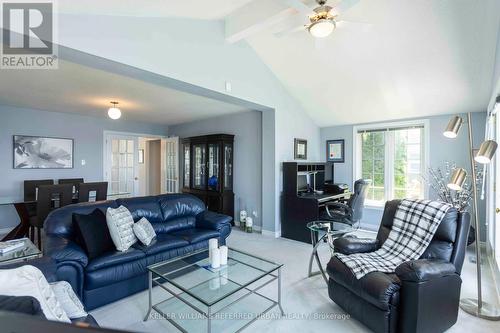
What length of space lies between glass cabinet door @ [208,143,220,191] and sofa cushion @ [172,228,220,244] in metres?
1.93

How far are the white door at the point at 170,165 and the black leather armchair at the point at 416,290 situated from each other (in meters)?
5.02

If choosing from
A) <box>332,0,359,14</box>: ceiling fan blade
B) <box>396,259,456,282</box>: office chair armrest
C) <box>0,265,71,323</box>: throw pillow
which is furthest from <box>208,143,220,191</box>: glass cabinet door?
<box>0,265,71,323</box>: throw pillow

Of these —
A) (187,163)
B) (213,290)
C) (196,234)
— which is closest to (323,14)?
(213,290)

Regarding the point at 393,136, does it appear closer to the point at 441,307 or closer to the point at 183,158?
the point at 441,307

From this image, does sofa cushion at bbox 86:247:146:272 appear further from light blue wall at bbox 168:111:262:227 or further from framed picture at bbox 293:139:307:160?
framed picture at bbox 293:139:307:160

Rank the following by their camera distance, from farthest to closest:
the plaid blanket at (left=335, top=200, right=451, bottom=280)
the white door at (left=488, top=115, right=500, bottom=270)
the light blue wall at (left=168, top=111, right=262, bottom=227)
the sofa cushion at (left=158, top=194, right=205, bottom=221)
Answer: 1. the light blue wall at (left=168, top=111, right=262, bottom=227)
2. the sofa cushion at (left=158, top=194, right=205, bottom=221)
3. the white door at (left=488, top=115, right=500, bottom=270)
4. the plaid blanket at (left=335, top=200, right=451, bottom=280)

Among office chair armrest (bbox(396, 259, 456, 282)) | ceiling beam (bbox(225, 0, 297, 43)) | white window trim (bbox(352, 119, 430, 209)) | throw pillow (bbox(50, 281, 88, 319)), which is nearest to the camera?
throw pillow (bbox(50, 281, 88, 319))

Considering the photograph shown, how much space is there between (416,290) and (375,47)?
277cm

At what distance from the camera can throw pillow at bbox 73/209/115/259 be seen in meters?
2.29

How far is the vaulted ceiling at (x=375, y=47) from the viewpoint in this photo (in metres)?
2.49

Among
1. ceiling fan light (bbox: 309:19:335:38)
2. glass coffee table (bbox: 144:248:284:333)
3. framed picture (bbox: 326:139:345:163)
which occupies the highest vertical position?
ceiling fan light (bbox: 309:19:335:38)

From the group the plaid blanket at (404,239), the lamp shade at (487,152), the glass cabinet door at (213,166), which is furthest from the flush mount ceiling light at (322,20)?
the glass cabinet door at (213,166)

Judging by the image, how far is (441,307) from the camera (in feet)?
6.04

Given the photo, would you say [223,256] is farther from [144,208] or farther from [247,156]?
[247,156]
